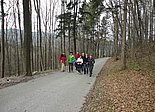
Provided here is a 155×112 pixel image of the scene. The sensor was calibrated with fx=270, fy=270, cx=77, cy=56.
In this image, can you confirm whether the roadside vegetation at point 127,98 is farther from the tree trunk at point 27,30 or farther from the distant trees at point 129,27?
the tree trunk at point 27,30

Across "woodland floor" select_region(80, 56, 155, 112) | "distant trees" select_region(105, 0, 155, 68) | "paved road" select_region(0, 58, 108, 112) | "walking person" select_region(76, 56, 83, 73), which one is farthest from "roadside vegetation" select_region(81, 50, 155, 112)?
"walking person" select_region(76, 56, 83, 73)

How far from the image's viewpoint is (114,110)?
32.1ft

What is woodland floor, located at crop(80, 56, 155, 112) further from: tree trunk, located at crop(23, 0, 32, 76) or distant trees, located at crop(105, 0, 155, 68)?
tree trunk, located at crop(23, 0, 32, 76)

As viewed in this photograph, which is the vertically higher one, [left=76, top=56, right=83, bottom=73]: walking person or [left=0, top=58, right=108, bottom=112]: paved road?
[left=76, top=56, right=83, bottom=73]: walking person

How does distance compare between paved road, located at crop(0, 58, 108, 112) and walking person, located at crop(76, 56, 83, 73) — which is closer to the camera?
paved road, located at crop(0, 58, 108, 112)

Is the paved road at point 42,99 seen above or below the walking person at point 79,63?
below

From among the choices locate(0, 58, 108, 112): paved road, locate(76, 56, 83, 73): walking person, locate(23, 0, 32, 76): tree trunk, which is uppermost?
locate(23, 0, 32, 76): tree trunk

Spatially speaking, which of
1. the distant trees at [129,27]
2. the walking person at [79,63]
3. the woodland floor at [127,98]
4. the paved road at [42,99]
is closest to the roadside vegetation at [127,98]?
the woodland floor at [127,98]

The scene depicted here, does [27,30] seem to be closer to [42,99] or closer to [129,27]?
[42,99]

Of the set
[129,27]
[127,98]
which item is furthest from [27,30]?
[129,27]

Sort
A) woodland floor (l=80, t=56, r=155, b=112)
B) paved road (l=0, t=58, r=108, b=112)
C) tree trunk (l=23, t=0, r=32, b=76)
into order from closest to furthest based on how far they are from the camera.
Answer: woodland floor (l=80, t=56, r=155, b=112) < paved road (l=0, t=58, r=108, b=112) < tree trunk (l=23, t=0, r=32, b=76)

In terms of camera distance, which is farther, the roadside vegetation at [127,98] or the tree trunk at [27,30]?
the tree trunk at [27,30]

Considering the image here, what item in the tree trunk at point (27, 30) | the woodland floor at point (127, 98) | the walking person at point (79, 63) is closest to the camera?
the woodland floor at point (127, 98)

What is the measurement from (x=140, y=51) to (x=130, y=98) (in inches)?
633
